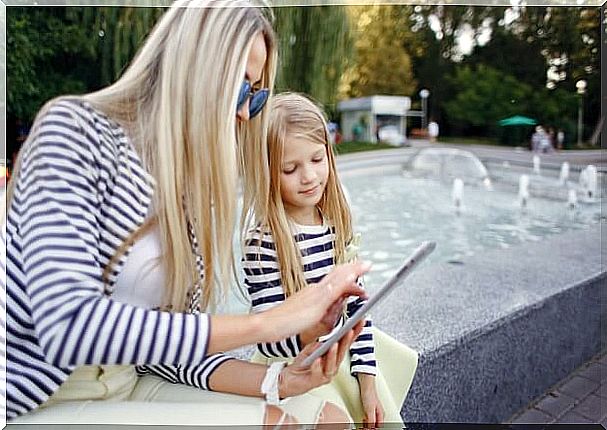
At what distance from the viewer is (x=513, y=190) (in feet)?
22.3

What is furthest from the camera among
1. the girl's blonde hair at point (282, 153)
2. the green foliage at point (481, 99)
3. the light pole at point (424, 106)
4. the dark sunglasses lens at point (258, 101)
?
the light pole at point (424, 106)

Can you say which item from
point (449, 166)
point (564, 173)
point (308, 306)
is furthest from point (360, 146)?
point (308, 306)

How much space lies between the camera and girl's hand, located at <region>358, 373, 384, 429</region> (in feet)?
3.59

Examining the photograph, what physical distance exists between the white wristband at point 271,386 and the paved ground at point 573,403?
118cm

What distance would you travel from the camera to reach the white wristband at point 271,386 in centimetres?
96

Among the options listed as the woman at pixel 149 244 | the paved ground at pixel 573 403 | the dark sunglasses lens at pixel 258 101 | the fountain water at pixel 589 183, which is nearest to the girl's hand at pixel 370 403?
the woman at pixel 149 244

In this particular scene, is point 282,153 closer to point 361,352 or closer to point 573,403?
point 361,352

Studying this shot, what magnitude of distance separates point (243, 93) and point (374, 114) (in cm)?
384

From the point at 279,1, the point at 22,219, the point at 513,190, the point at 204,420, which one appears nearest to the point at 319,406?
the point at 204,420

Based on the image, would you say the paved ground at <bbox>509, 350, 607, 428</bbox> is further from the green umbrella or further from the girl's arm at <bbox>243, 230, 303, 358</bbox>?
the green umbrella

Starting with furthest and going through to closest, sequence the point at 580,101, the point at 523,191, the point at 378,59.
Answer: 1. the point at 523,191
2. the point at 378,59
3. the point at 580,101

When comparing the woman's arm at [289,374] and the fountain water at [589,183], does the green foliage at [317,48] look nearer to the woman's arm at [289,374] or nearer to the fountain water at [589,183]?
the woman's arm at [289,374]

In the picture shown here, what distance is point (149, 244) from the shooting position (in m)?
0.83

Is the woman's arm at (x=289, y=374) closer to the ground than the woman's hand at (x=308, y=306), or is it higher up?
closer to the ground
